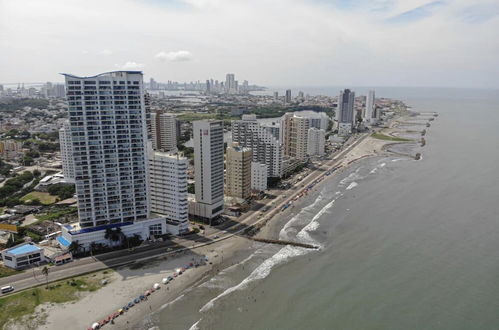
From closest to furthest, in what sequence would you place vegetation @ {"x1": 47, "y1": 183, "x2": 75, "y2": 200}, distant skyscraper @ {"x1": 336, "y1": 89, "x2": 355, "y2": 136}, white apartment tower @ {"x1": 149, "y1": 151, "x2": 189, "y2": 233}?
white apartment tower @ {"x1": 149, "y1": 151, "x2": 189, "y2": 233}, vegetation @ {"x1": 47, "y1": 183, "x2": 75, "y2": 200}, distant skyscraper @ {"x1": 336, "y1": 89, "x2": 355, "y2": 136}

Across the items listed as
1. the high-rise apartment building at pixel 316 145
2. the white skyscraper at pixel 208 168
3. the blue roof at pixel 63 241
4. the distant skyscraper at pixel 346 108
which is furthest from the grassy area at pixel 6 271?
the distant skyscraper at pixel 346 108

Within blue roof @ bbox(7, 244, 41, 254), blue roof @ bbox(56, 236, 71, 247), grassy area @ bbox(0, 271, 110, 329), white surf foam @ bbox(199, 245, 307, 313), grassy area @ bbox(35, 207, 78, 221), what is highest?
blue roof @ bbox(7, 244, 41, 254)

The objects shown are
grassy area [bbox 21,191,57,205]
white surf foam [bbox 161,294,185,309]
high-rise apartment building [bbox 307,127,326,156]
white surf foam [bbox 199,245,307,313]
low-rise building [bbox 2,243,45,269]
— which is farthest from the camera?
high-rise apartment building [bbox 307,127,326,156]

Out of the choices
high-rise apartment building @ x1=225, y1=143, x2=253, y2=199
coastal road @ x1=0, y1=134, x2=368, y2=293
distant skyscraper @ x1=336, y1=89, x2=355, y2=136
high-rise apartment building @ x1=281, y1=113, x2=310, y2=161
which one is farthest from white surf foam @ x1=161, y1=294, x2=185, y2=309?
distant skyscraper @ x1=336, y1=89, x2=355, y2=136

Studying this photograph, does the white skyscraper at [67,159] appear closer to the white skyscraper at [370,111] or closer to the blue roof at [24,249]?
the blue roof at [24,249]

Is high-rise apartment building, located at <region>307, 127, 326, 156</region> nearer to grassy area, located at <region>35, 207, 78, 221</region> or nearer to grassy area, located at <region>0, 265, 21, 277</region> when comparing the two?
grassy area, located at <region>35, 207, 78, 221</region>

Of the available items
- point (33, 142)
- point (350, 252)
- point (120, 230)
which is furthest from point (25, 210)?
point (33, 142)

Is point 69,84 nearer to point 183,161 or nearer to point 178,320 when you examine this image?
point 183,161

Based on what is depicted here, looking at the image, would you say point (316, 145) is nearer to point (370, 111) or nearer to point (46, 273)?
point (46, 273)
